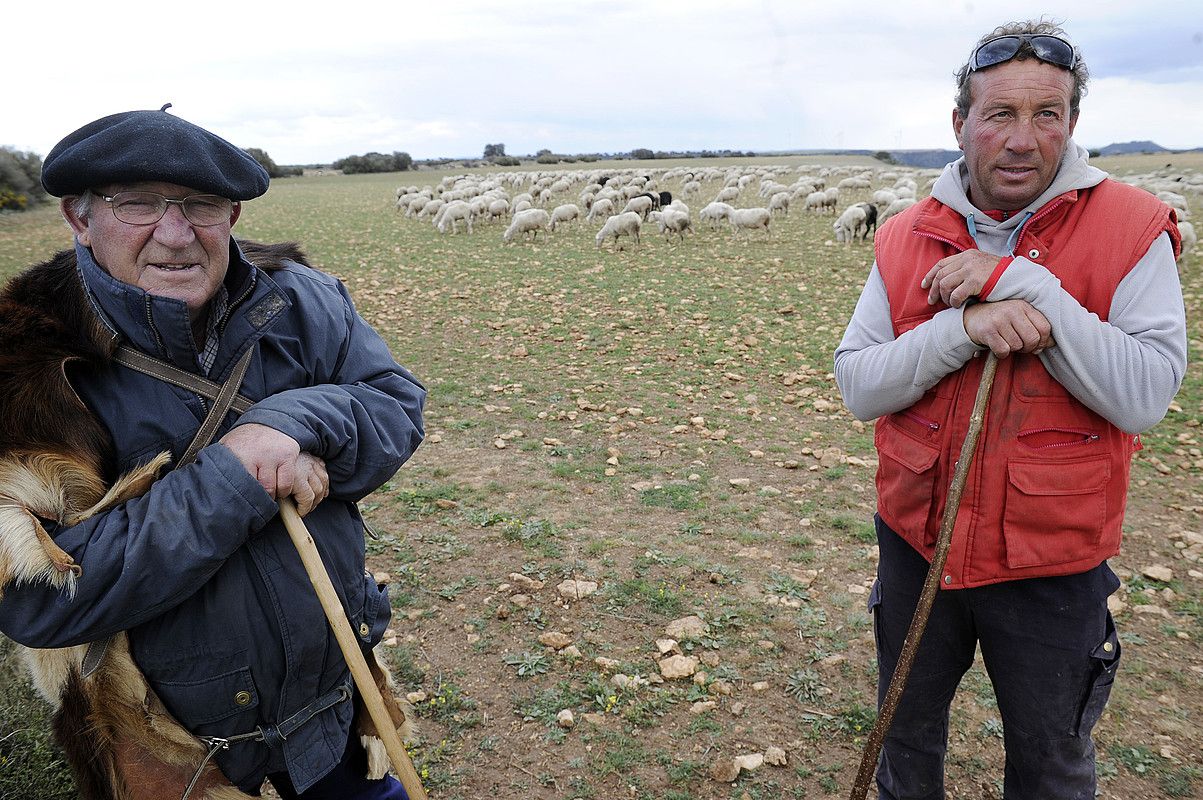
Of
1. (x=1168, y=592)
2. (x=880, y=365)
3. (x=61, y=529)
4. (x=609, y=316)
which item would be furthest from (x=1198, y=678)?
(x=609, y=316)

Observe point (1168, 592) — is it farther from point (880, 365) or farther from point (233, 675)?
point (233, 675)

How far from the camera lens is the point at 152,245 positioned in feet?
5.59

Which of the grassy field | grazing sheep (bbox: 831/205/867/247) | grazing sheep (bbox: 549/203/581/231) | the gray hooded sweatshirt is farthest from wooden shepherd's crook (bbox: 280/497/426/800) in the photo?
grazing sheep (bbox: 549/203/581/231)

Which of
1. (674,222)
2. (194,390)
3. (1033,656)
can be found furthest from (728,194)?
(194,390)

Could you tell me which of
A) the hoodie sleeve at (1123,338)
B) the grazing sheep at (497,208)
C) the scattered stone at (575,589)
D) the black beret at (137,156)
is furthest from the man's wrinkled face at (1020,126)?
the grazing sheep at (497,208)

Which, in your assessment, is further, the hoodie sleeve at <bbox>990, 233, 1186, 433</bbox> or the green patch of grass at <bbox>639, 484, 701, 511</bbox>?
the green patch of grass at <bbox>639, 484, 701, 511</bbox>

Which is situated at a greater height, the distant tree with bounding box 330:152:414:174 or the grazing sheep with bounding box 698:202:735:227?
the distant tree with bounding box 330:152:414:174

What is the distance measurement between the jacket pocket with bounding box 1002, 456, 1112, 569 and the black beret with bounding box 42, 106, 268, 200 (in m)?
2.13

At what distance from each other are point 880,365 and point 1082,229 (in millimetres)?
595

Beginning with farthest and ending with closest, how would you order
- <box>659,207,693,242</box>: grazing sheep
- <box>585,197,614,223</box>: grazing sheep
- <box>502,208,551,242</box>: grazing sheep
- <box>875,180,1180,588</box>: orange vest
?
<box>585,197,614,223</box>: grazing sheep → <box>502,208,551,242</box>: grazing sheep → <box>659,207,693,242</box>: grazing sheep → <box>875,180,1180,588</box>: orange vest

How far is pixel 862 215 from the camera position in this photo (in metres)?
18.1

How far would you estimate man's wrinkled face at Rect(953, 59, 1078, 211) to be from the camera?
1.89 meters

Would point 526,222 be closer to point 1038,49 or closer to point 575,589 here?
point 575,589

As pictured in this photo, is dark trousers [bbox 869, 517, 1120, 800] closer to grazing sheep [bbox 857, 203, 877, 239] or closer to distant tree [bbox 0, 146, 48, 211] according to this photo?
grazing sheep [bbox 857, 203, 877, 239]
